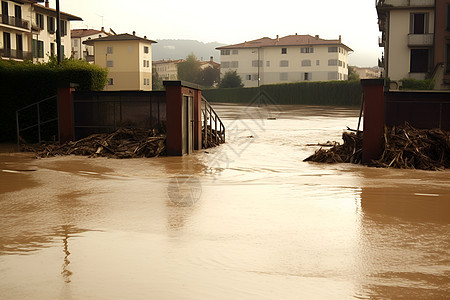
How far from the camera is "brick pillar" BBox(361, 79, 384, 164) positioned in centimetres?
1476

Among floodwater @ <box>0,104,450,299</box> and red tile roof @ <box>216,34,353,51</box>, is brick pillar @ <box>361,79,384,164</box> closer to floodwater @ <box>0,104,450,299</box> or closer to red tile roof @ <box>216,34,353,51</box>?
floodwater @ <box>0,104,450,299</box>

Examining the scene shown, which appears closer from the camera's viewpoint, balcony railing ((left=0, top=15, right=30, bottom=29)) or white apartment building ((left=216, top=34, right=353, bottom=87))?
balcony railing ((left=0, top=15, right=30, bottom=29))

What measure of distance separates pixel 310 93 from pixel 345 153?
51505 mm

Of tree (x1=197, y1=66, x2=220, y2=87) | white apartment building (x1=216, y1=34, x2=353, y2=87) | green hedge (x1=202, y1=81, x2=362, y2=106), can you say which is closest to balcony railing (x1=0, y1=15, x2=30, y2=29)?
green hedge (x1=202, y1=81, x2=362, y2=106)

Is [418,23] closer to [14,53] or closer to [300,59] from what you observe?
[14,53]

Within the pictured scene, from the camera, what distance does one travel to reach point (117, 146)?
17.2m

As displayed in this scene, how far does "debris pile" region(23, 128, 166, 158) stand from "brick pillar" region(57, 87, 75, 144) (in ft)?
2.05

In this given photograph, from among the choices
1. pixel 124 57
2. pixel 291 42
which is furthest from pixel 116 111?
pixel 291 42

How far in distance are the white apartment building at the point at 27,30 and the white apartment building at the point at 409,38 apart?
112ft

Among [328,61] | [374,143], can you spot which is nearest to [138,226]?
[374,143]

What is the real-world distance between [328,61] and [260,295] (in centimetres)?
9715

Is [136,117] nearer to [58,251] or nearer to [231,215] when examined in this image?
[231,215]

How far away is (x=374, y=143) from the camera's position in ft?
48.6

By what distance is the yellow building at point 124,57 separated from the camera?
9175 centimetres
